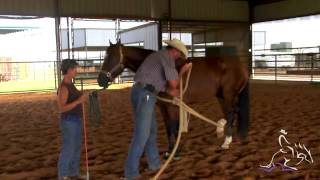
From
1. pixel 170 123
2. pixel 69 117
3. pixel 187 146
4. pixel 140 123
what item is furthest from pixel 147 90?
pixel 187 146

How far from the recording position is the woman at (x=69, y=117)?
3705 millimetres

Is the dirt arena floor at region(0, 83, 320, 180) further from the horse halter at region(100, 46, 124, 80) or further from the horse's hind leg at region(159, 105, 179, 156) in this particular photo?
the horse halter at region(100, 46, 124, 80)

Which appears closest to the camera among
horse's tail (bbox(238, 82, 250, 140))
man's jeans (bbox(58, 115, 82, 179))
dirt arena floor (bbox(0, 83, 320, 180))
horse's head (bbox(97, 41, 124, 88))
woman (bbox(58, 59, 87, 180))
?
woman (bbox(58, 59, 87, 180))

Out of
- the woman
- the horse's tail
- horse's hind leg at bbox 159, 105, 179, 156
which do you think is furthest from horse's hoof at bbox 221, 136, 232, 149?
the woman

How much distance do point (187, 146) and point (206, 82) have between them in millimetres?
882

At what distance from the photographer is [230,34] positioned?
2230cm

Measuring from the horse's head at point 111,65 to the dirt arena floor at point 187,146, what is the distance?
3.10 feet

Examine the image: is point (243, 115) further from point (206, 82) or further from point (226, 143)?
point (206, 82)

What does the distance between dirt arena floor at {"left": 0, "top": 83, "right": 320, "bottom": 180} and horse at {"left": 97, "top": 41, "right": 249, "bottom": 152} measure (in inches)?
14.5

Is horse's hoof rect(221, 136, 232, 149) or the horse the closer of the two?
the horse

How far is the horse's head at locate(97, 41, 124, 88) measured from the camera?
4566 mm

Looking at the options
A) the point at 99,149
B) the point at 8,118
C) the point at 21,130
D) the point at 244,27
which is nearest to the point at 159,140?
the point at 99,149

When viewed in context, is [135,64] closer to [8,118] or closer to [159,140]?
[159,140]

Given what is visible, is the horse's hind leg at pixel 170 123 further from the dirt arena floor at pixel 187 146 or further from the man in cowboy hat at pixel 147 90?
the man in cowboy hat at pixel 147 90
